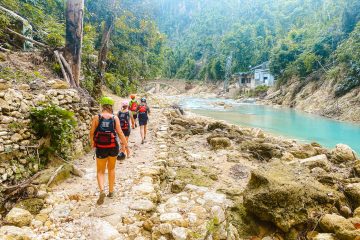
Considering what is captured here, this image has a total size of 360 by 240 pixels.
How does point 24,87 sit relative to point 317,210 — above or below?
above

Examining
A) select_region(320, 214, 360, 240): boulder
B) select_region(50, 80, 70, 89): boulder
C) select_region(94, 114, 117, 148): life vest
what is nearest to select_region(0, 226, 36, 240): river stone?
select_region(94, 114, 117, 148): life vest

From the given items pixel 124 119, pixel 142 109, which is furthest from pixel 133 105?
pixel 124 119

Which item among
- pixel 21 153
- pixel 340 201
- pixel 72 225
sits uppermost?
pixel 21 153

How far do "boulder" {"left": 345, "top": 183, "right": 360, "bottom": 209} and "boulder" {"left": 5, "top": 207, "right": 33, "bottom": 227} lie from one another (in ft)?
19.9

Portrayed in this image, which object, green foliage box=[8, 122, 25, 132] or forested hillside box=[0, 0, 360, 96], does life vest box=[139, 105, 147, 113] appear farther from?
green foliage box=[8, 122, 25, 132]

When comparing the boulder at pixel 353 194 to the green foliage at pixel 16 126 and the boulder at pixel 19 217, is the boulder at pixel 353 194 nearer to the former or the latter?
the boulder at pixel 19 217

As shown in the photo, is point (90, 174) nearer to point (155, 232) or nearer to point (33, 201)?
point (33, 201)

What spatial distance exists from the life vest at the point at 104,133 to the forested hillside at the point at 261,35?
2019 centimetres

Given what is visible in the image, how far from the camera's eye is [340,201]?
5160mm

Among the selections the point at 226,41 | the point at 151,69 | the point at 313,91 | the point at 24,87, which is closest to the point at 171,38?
the point at 226,41

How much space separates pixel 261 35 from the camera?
231 ft

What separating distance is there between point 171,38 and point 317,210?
362ft

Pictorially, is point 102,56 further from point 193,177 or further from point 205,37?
point 205,37

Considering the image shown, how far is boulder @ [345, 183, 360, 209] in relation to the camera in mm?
5328
